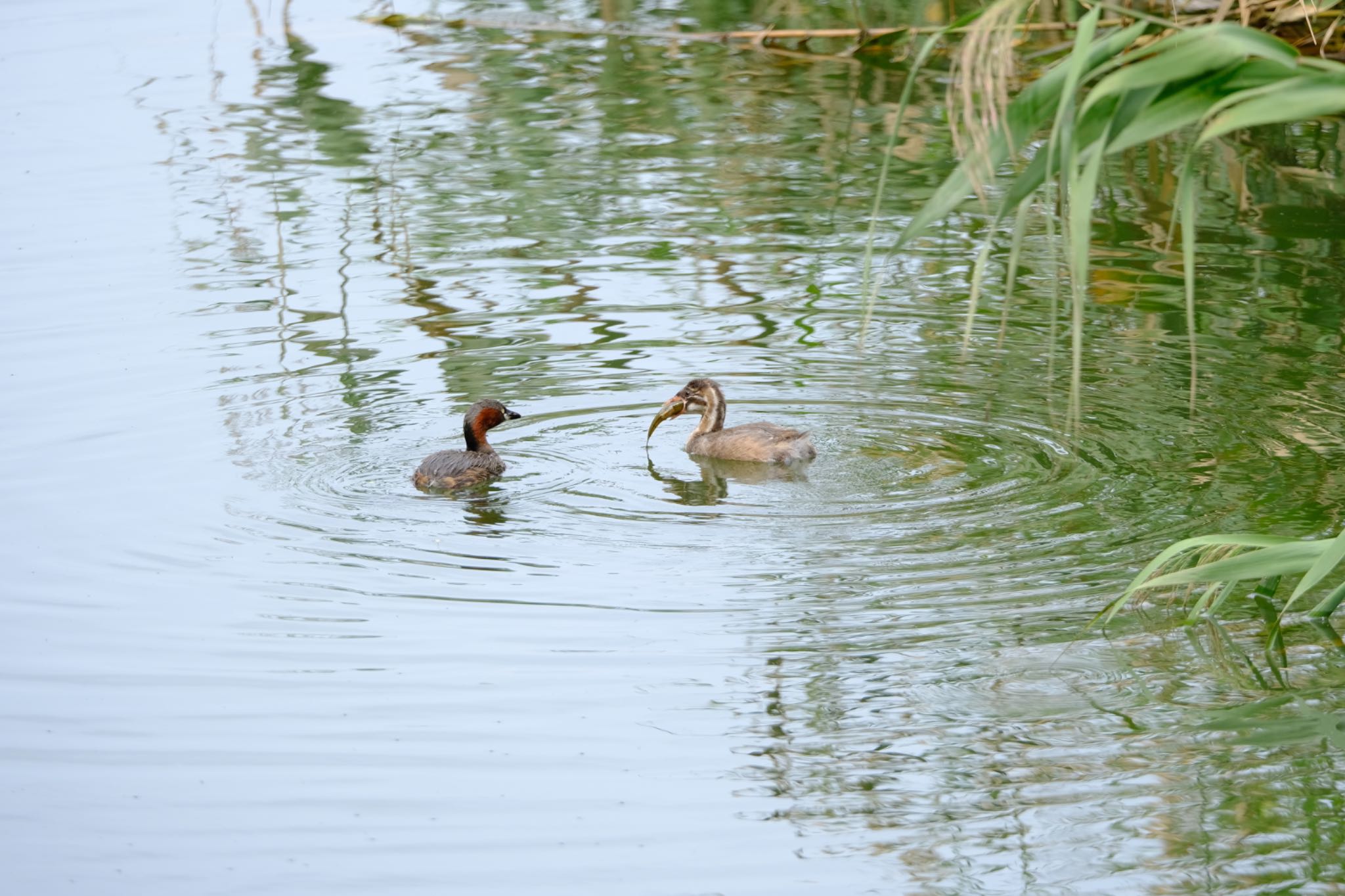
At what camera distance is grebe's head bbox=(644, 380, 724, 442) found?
942cm

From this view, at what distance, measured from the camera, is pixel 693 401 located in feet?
31.3

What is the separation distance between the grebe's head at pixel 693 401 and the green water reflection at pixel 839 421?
193 mm

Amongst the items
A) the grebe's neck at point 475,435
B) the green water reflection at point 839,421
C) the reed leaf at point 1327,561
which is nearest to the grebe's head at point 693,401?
the green water reflection at point 839,421

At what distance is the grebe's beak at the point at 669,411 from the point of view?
9.45 m

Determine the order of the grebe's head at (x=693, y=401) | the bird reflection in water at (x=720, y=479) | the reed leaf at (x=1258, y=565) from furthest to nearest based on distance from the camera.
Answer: the grebe's head at (x=693, y=401) → the bird reflection in water at (x=720, y=479) → the reed leaf at (x=1258, y=565)

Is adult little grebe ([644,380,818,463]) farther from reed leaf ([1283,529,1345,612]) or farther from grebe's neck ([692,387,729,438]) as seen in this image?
→ reed leaf ([1283,529,1345,612])

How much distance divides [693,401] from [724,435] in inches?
11.5

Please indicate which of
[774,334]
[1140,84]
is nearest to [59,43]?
[774,334]

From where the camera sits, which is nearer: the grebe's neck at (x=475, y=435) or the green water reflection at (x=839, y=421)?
the green water reflection at (x=839, y=421)

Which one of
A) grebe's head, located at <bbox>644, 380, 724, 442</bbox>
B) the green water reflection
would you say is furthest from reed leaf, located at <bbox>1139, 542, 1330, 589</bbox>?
grebe's head, located at <bbox>644, 380, 724, 442</bbox>

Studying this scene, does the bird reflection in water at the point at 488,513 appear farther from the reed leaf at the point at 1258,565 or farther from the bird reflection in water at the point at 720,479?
the reed leaf at the point at 1258,565

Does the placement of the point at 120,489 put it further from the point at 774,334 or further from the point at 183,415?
the point at 774,334

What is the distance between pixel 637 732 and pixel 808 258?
664 centimetres

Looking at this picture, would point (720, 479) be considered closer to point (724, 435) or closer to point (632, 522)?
point (724, 435)
